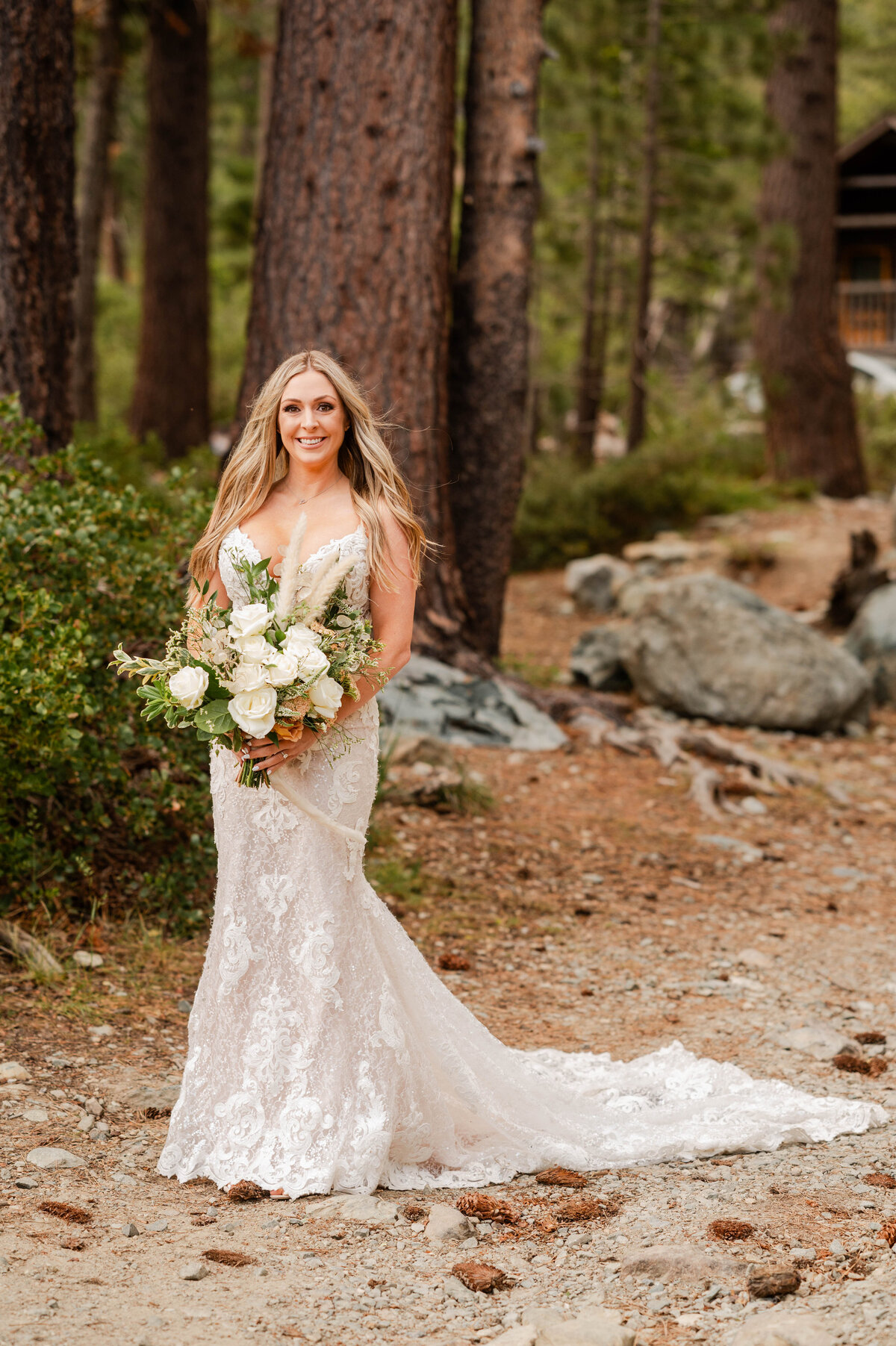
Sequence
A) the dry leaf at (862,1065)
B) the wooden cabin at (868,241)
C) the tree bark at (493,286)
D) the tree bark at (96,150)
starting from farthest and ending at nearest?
1. the wooden cabin at (868,241)
2. the tree bark at (96,150)
3. the tree bark at (493,286)
4. the dry leaf at (862,1065)

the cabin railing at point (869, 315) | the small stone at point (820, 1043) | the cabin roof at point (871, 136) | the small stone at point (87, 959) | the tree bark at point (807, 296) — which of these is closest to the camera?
the small stone at point (820, 1043)

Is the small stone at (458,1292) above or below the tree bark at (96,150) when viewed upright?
below

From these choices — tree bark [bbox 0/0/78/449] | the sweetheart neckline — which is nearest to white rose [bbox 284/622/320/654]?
the sweetheart neckline

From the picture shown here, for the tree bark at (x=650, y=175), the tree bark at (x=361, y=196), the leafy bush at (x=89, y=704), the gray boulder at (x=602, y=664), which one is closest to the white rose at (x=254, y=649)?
the leafy bush at (x=89, y=704)

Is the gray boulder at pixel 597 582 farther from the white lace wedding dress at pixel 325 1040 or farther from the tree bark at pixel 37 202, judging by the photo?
the white lace wedding dress at pixel 325 1040

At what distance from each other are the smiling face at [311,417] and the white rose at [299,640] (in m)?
0.63

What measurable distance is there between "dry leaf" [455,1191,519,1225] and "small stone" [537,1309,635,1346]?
22.9 inches

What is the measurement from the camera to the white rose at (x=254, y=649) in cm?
311

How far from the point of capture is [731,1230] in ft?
10.2

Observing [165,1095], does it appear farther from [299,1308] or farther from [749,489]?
[749,489]

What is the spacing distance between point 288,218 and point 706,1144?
17.8ft

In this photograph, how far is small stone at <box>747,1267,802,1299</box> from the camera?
9.22 feet

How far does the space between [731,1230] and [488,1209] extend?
605 mm

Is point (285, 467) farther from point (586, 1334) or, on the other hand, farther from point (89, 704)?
point (586, 1334)
